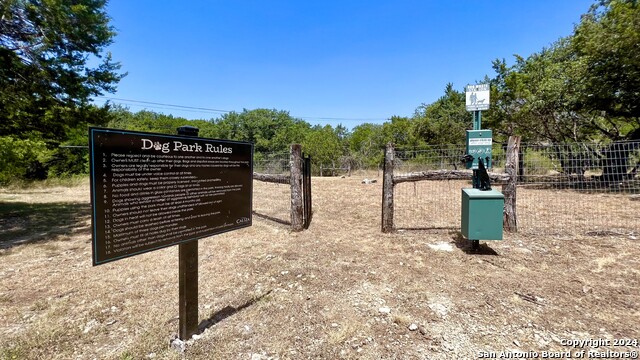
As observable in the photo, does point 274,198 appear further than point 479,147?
Yes

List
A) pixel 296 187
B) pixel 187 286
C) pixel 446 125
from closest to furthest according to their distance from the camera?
pixel 187 286, pixel 296 187, pixel 446 125

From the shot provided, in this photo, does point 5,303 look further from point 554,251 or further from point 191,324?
point 554,251

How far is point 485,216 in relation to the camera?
4.14 metres

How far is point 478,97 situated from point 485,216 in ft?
6.08

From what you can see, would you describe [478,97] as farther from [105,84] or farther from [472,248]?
[105,84]

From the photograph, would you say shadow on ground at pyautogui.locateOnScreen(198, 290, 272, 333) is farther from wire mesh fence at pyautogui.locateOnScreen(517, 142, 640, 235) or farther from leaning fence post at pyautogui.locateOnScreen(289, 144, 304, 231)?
wire mesh fence at pyautogui.locateOnScreen(517, 142, 640, 235)

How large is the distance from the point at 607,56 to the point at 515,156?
8713 millimetres

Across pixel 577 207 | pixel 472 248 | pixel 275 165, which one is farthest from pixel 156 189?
pixel 577 207

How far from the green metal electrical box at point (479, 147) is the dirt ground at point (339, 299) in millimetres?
1407

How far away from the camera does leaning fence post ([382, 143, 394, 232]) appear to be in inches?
207

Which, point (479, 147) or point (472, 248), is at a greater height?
point (479, 147)

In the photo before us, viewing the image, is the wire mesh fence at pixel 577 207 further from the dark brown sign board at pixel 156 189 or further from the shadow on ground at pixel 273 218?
the dark brown sign board at pixel 156 189

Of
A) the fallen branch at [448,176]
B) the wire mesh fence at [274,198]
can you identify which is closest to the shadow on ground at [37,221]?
the wire mesh fence at [274,198]

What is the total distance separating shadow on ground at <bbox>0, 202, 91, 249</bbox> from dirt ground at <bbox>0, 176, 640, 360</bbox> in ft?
2.49
